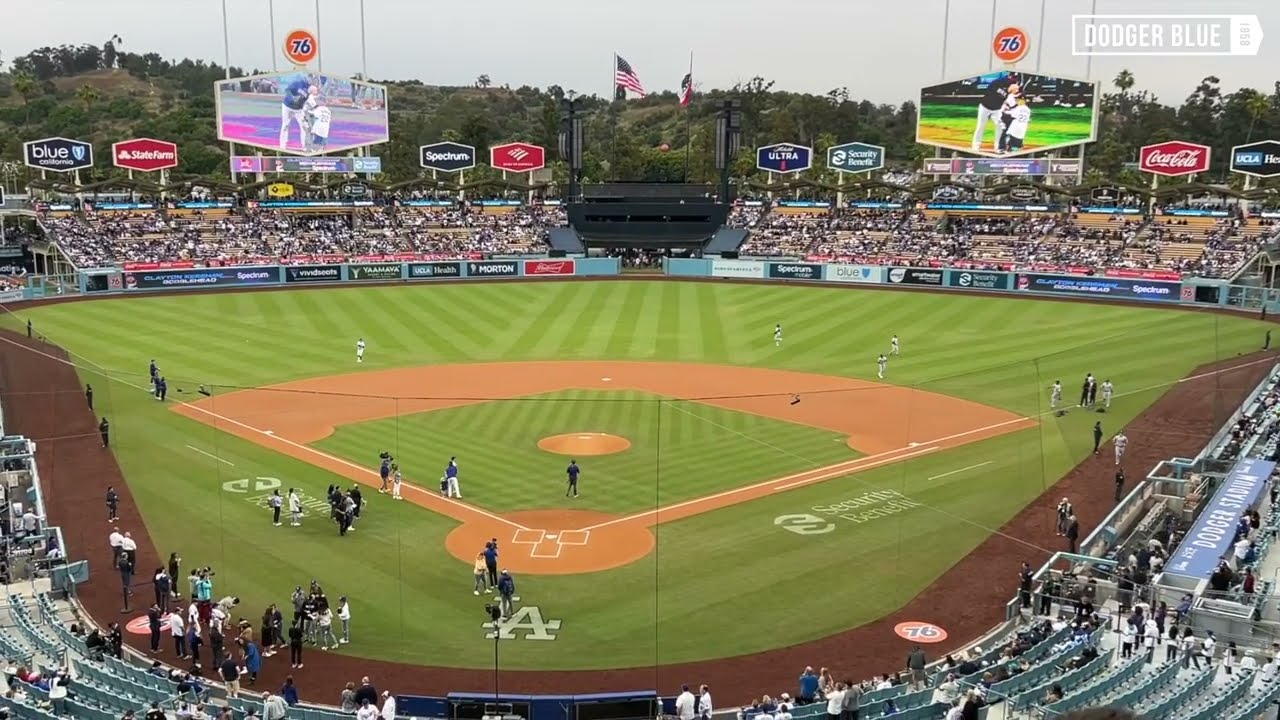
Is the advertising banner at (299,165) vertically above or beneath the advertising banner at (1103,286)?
above

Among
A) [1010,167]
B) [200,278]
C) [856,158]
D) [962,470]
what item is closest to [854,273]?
[1010,167]

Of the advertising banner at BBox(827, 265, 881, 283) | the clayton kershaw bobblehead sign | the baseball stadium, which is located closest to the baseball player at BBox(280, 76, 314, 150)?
the clayton kershaw bobblehead sign

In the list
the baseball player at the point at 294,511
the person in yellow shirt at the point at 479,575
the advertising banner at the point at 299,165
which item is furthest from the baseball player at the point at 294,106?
the person in yellow shirt at the point at 479,575

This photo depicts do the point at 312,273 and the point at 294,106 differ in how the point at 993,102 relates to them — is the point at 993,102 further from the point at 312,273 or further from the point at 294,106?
the point at 294,106

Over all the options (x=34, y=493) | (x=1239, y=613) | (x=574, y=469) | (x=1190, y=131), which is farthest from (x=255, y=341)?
(x=1190, y=131)

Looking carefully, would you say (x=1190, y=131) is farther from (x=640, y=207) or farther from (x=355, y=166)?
(x=355, y=166)

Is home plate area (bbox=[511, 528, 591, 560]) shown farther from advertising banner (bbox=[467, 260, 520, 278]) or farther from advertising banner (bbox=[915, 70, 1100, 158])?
advertising banner (bbox=[915, 70, 1100, 158])

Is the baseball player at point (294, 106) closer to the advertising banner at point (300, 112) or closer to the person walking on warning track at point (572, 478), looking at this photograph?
the advertising banner at point (300, 112)

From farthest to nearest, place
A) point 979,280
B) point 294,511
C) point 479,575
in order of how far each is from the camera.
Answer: point 979,280 → point 294,511 → point 479,575
